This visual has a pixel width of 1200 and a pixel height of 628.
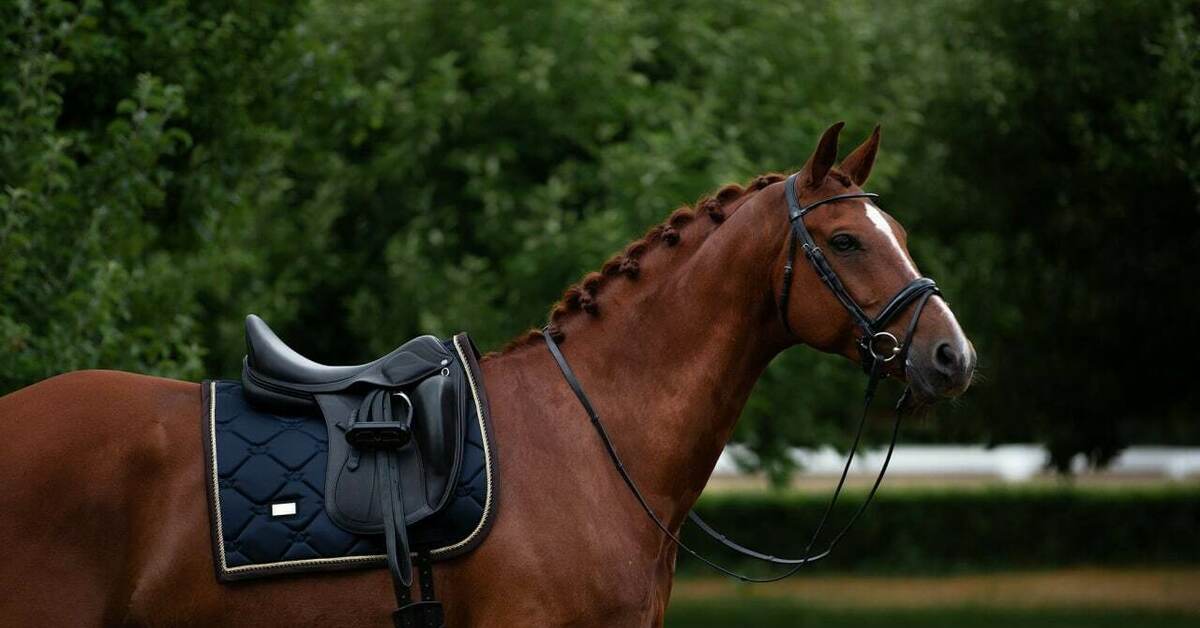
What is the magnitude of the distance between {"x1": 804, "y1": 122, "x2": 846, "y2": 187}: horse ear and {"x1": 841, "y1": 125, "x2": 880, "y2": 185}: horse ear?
122mm

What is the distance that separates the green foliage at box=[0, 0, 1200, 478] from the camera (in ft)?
31.8

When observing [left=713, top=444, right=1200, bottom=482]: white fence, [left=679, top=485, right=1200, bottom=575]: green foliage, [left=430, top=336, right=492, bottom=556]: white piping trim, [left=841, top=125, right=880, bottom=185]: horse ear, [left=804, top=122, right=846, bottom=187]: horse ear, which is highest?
[left=804, top=122, right=846, bottom=187]: horse ear

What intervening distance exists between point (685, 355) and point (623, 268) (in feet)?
1.29

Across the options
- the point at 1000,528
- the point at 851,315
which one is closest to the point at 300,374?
the point at 851,315

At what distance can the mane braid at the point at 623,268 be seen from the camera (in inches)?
194

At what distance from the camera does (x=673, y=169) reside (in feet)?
38.7

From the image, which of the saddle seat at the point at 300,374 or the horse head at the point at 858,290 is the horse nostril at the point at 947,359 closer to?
the horse head at the point at 858,290

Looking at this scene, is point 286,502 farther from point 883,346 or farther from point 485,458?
point 883,346

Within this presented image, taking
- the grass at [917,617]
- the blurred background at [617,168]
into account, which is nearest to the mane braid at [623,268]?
the blurred background at [617,168]

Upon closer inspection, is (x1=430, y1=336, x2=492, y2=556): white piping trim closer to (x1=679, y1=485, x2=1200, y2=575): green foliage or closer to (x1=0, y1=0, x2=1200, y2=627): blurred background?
(x1=0, y1=0, x2=1200, y2=627): blurred background

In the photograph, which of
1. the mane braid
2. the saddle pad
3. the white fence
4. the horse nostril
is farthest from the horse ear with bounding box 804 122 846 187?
the white fence

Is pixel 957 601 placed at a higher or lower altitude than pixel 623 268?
lower

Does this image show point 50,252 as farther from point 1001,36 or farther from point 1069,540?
point 1069,540

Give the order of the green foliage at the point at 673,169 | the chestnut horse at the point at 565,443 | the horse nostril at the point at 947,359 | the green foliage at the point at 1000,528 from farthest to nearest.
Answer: the green foliage at the point at 1000,528
the green foliage at the point at 673,169
the horse nostril at the point at 947,359
the chestnut horse at the point at 565,443
